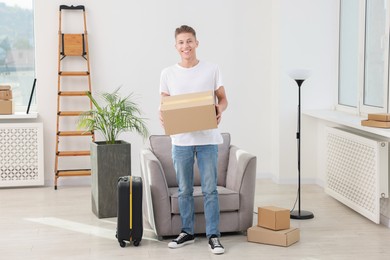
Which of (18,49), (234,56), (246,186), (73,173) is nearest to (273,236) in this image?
(246,186)

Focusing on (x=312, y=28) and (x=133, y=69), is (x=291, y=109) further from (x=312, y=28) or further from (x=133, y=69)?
(x=133, y=69)

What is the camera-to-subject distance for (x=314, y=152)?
735 cm

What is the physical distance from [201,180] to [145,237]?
0.73 metres

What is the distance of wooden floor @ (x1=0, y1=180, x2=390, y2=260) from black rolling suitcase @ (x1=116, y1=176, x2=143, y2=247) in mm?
114

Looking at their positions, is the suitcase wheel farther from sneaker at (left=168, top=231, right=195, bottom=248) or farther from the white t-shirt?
the white t-shirt

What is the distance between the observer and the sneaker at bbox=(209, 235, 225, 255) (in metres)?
4.71

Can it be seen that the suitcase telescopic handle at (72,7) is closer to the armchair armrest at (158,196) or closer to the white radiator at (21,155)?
the white radiator at (21,155)

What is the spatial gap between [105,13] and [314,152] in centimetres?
276

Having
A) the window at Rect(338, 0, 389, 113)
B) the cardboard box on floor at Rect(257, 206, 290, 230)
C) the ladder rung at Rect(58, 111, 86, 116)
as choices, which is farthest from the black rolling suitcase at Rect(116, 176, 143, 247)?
the ladder rung at Rect(58, 111, 86, 116)

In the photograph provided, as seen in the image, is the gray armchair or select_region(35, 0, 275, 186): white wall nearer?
the gray armchair

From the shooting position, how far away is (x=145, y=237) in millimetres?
5199

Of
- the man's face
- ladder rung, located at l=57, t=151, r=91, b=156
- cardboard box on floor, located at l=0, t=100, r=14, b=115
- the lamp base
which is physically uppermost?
the man's face

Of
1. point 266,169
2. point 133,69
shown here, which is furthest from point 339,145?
point 133,69

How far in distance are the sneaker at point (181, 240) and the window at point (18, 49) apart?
330 cm
